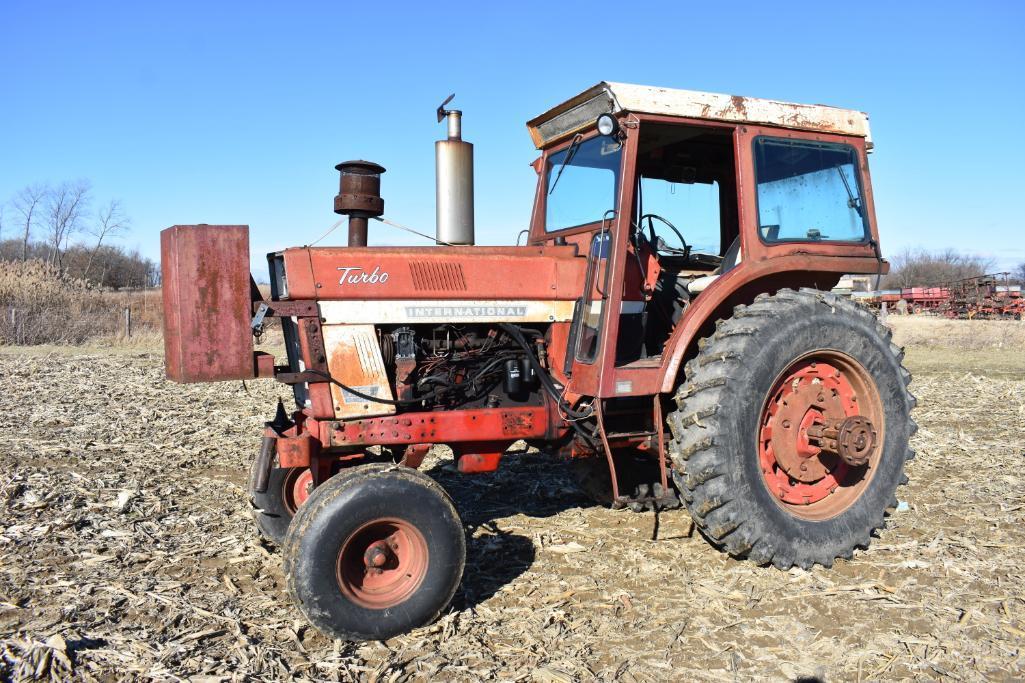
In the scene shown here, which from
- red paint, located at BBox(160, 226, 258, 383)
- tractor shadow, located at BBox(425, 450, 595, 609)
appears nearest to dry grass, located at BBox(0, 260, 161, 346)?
tractor shadow, located at BBox(425, 450, 595, 609)

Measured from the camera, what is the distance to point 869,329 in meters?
4.58

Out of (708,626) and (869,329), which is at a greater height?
(869,329)

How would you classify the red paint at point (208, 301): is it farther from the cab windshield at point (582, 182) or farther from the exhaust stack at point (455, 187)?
the cab windshield at point (582, 182)

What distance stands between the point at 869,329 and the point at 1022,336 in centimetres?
1916

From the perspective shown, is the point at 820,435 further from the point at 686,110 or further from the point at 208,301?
the point at 208,301

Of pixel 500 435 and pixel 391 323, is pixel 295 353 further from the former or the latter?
pixel 500 435

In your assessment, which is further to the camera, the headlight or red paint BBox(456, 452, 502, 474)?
red paint BBox(456, 452, 502, 474)

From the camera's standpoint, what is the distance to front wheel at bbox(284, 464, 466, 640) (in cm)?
343

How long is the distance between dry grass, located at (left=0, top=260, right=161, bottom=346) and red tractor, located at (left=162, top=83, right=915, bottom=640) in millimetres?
15637

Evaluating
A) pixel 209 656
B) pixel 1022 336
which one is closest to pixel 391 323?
pixel 209 656

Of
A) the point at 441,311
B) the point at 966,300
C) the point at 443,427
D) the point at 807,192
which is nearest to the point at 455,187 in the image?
the point at 441,311

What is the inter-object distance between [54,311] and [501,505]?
16775mm

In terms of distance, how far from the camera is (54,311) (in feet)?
60.4

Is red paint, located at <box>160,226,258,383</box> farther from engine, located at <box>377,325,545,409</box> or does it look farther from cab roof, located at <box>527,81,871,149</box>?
cab roof, located at <box>527,81,871,149</box>
